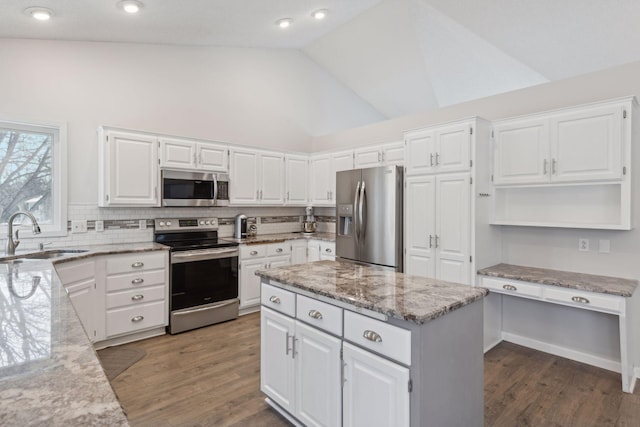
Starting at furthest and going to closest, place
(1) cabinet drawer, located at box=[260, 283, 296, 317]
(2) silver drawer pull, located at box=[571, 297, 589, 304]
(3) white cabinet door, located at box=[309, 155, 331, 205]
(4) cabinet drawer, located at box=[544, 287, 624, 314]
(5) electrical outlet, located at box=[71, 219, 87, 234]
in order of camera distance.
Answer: (3) white cabinet door, located at box=[309, 155, 331, 205]
(5) electrical outlet, located at box=[71, 219, 87, 234]
(2) silver drawer pull, located at box=[571, 297, 589, 304]
(4) cabinet drawer, located at box=[544, 287, 624, 314]
(1) cabinet drawer, located at box=[260, 283, 296, 317]

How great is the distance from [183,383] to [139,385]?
0.33 metres

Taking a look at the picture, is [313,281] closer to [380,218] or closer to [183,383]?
[183,383]

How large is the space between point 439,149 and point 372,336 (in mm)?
2371

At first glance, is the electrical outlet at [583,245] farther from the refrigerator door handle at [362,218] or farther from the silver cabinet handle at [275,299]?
the silver cabinet handle at [275,299]

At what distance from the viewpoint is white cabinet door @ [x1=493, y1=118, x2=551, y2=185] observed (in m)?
3.10

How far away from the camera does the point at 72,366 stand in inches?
35.6

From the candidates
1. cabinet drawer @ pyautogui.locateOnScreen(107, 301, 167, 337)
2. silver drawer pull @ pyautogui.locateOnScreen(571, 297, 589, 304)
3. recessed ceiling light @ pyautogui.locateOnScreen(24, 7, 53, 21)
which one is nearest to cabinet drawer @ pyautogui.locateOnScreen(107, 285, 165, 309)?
cabinet drawer @ pyautogui.locateOnScreen(107, 301, 167, 337)

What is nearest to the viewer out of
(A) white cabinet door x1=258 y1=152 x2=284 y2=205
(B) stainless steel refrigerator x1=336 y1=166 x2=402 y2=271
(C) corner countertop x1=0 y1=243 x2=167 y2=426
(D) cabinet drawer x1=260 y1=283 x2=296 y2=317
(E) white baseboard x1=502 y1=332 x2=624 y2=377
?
(C) corner countertop x1=0 y1=243 x2=167 y2=426

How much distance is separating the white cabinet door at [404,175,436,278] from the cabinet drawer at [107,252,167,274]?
8.53 feet

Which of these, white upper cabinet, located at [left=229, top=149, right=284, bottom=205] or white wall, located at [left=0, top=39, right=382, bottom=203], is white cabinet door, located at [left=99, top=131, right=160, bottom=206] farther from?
white upper cabinet, located at [left=229, top=149, right=284, bottom=205]

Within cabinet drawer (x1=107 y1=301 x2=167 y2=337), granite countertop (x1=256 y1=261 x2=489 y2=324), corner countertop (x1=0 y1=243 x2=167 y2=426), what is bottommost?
cabinet drawer (x1=107 y1=301 x2=167 y2=337)

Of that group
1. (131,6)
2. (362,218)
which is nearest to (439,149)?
(362,218)

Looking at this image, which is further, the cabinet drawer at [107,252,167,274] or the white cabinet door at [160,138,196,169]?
the white cabinet door at [160,138,196,169]

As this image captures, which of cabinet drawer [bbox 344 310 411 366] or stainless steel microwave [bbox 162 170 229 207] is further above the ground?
stainless steel microwave [bbox 162 170 229 207]
